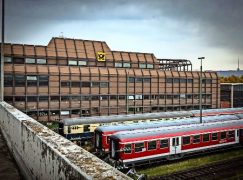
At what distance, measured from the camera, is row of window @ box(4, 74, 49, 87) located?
137 ft

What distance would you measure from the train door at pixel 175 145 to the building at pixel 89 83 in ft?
86.8

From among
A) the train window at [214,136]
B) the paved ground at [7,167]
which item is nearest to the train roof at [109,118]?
the train window at [214,136]

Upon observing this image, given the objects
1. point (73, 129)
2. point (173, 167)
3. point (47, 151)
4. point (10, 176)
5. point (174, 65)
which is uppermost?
point (174, 65)

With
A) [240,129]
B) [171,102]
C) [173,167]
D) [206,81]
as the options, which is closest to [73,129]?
[173,167]

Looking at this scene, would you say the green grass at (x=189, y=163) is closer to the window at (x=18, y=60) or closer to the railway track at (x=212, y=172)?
the railway track at (x=212, y=172)

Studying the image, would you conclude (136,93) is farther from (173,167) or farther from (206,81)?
(173,167)

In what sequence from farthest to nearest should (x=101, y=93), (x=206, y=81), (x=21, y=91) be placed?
(x=206, y=81) < (x=101, y=93) < (x=21, y=91)

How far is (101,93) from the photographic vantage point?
4909 cm

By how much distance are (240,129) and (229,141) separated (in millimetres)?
2237

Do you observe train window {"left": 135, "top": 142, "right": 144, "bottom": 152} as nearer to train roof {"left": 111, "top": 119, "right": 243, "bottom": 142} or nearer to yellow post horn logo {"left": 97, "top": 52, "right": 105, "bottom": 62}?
train roof {"left": 111, "top": 119, "right": 243, "bottom": 142}

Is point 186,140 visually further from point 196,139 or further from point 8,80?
point 8,80

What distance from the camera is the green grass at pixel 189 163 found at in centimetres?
2056

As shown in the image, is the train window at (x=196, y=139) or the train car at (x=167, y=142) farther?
the train window at (x=196, y=139)

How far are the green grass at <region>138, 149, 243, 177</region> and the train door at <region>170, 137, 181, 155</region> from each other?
1094 millimetres
